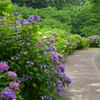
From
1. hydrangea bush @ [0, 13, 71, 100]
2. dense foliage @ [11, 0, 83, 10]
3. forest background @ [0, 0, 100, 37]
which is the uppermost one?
hydrangea bush @ [0, 13, 71, 100]

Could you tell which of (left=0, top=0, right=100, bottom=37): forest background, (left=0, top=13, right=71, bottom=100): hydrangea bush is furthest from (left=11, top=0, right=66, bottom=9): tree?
(left=0, top=13, right=71, bottom=100): hydrangea bush

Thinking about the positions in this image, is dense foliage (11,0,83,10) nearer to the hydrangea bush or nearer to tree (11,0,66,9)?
tree (11,0,66,9)

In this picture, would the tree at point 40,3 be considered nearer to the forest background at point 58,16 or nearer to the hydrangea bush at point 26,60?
the forest background at point 58,16

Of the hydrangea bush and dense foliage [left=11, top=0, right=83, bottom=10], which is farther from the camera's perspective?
dense foliage [left=11, top=0, right=83, bottom=10]

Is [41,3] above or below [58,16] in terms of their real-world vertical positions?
above

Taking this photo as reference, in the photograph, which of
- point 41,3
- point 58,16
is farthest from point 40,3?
point 58,16

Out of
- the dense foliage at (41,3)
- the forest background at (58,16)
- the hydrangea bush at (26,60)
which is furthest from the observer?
the dense foliage at (41,3)

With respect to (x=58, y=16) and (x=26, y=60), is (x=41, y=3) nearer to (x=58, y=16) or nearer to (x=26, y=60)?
(x=58, y=16)

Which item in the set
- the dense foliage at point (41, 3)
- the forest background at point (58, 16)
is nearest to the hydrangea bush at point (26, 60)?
the forest background at point (58, 16)

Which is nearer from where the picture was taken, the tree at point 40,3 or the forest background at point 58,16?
the forest background at point 58,16

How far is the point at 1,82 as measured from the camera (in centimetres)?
191

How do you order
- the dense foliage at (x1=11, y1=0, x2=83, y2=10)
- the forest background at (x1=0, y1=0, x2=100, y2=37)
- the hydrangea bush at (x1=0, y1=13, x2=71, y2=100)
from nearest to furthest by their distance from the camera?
the hydrangea bush at (x1=0, y1=13, x2=71, y2=100) → the forest background at (x1=0, y1=0, x2=100, y2=37) → the dense foliage at (x1=11, y1=0, x2=83, y2=10)

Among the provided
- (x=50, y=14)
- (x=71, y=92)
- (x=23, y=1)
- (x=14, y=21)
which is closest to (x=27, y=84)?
(x=14, y=21)

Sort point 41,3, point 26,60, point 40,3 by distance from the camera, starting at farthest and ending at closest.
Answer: point 40,3 < point 41,3 < point 26,60
